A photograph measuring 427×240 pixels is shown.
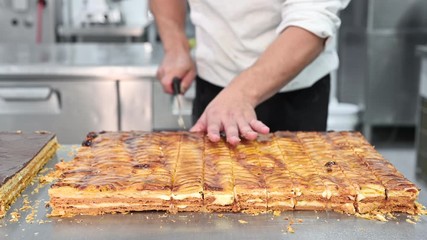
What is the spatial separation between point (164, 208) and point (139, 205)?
1.9 inches

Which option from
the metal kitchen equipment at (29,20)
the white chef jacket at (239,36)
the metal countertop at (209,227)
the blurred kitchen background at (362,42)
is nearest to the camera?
the metal countertop at (209,227)

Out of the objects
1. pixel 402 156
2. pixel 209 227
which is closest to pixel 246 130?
pixel 209 227

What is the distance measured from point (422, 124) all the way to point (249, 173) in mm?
3336

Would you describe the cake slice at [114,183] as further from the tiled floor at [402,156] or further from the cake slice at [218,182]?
the tiled floor at [402,156]

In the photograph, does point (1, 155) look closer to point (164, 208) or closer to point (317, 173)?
point (164, 208)

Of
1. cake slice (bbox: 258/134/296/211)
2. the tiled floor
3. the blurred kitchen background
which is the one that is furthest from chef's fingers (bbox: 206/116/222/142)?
the tiled floor

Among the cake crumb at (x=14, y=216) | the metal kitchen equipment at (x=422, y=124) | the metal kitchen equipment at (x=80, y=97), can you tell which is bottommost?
the metal kitchen equipment at (x=422, y=124)

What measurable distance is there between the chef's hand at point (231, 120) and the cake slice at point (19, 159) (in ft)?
1.27

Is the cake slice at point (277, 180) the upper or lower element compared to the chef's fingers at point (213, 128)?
lower

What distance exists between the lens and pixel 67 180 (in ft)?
4.05

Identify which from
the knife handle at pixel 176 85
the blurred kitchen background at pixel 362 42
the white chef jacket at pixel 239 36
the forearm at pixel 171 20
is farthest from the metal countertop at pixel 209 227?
the blurred kitchen background at pixel 362 42

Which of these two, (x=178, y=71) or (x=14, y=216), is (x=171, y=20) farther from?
(x=14, y=216)

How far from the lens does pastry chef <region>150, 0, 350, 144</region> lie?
1.61 metres

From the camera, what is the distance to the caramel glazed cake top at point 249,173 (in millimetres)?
1203
